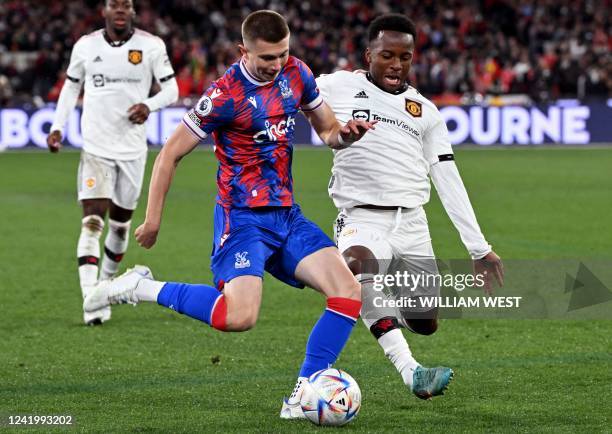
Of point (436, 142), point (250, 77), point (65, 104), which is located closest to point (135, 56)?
point (65, 104)

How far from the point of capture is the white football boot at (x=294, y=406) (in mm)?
5734

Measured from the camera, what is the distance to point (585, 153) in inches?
949

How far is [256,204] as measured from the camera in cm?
596

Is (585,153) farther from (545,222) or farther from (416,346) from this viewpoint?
(416,346)

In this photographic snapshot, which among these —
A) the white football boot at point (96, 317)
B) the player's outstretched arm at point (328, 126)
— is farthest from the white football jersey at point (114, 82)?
Answer: the player's outstretched arm at point (328, 126)

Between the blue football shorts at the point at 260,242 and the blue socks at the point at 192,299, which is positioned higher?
the blue football shorts at the point at 260,242

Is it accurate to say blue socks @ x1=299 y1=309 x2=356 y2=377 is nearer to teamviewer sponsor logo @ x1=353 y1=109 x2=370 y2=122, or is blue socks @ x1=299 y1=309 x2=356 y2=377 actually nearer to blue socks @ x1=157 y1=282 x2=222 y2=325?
blue socks @ x1=157 y1=282 x2=222 y2=325

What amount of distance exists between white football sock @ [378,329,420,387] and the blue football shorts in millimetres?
569

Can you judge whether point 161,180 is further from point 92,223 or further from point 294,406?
point 92,223

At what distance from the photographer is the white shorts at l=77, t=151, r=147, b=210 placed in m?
9.25

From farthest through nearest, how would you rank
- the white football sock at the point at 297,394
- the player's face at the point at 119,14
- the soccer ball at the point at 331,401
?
the player's face at the point at 119,14 < the white football sock at the point at 297,394 < the soccer ball at the point at 331,401

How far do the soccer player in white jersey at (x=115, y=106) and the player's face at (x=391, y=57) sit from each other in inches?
120

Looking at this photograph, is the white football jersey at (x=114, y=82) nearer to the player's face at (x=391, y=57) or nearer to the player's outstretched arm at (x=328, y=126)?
the player's face at (x=391, y=57)

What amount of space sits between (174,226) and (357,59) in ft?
57.3
